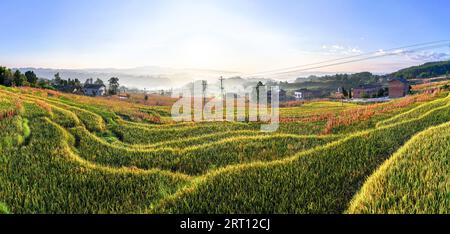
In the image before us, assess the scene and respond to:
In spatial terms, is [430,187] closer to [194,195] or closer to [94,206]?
[194,195]

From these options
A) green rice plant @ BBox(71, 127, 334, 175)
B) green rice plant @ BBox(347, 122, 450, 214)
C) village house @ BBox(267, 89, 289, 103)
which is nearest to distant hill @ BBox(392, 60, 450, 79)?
green rice plant @ BBox(347, 122, 450, 214)

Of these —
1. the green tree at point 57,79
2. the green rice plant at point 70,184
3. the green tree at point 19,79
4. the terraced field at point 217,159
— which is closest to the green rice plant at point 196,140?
the terraced field at point 217,159

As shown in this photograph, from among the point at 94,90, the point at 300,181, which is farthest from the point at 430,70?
the point at 94,90

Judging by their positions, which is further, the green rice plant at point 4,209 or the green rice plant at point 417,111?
the green rice plant at point 417,111

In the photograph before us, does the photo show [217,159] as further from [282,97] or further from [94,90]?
[94,90]

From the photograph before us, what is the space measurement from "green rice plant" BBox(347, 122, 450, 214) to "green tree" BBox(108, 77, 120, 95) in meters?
3.12

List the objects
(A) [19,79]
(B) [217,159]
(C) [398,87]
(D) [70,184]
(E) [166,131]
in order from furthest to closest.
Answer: (A) [19,79], (E) [166,131], (C) [398,87], (B) [217,159], (D) [70,184]

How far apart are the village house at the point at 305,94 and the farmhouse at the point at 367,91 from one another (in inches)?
18.2

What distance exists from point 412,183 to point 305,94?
1.53 m

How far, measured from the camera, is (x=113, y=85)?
3607 mm

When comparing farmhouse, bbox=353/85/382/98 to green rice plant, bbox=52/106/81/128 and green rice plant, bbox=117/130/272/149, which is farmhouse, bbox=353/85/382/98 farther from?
green rice plant, bbox=52/106/81/128

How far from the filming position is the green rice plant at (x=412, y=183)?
278cm

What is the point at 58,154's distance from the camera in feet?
10.7

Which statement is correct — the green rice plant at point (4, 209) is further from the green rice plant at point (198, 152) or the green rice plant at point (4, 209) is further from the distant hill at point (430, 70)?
the distant hill at point (430, 70)
